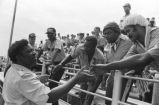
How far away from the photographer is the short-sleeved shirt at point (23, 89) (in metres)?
2.39

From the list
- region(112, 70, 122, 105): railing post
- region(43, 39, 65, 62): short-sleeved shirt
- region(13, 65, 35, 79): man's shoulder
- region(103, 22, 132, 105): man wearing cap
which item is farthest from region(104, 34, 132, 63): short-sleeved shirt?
region(43, 39, 65, 62): short-sleeved shirt

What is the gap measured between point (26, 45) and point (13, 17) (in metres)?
5.72

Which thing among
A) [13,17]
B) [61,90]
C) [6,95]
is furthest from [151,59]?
[13,17]

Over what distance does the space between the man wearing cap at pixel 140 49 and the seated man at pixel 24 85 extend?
12.1 inches

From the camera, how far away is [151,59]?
2164 millimetres

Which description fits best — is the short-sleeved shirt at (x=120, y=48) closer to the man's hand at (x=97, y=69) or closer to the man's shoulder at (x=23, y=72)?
the man's hand at (x=97, y=69)

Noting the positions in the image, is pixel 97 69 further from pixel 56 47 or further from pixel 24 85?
pixel 56 47

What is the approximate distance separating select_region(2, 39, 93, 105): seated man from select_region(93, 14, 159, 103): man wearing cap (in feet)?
1.01

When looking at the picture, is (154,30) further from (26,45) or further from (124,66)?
(26,45)

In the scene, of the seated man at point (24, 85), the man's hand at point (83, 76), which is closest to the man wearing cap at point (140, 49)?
the man's hand at point (83, 76)

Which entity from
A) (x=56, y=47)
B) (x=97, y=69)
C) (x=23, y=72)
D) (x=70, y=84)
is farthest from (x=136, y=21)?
(x=56, y=47)

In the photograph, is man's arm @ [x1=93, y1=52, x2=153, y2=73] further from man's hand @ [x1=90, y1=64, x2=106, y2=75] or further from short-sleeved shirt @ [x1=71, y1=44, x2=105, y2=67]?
short-sleeved shirt @ [x1=71, y1=44, x2=105, y2=67]

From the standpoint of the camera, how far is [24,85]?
2.41 m

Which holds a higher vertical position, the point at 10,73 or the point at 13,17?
the point at 13,17
